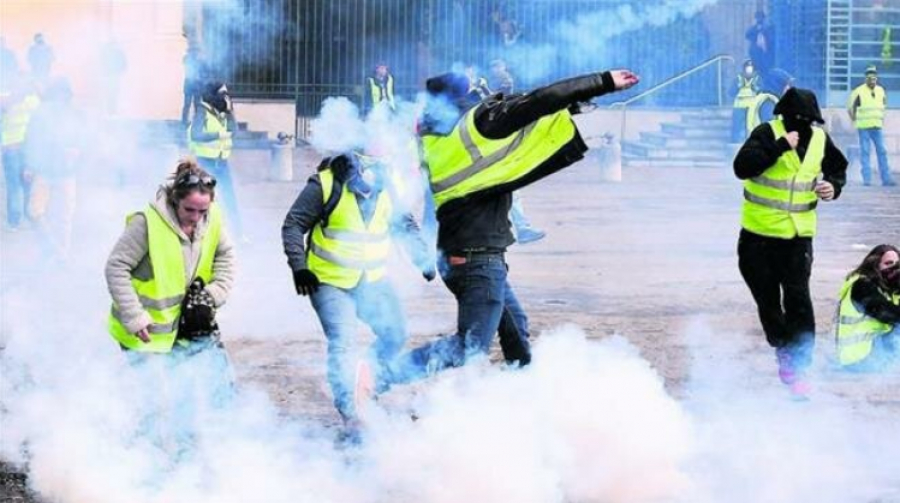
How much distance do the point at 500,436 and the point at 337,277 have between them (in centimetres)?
117

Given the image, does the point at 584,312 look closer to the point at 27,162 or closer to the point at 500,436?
the point at 500,436

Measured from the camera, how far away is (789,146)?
866 cm

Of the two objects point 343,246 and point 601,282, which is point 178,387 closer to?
point 343,246

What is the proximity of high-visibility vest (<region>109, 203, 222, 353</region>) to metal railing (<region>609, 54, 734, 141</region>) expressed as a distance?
1741 centimetres

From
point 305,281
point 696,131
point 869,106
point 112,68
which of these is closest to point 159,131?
point 112,68

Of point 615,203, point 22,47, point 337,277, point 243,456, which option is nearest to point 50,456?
point 243,456

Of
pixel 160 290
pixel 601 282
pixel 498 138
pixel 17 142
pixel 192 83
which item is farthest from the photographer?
pixel 17 142

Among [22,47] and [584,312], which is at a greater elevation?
[22,47]

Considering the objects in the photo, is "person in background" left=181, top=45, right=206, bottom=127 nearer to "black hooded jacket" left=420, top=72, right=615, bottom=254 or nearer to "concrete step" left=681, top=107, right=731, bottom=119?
"black hooded jacket" left=420, top=72, right=615, bottom=254

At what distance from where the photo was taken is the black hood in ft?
28.5

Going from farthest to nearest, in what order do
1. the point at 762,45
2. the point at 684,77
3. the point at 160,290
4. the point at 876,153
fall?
the point at 684,77, the point at 876,153, the point at 762,45, the point at 160,290

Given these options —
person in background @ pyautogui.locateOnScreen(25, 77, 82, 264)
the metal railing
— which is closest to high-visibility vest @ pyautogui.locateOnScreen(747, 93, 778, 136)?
the metal railing

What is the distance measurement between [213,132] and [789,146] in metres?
7.09

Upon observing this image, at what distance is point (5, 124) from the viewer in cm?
1533
